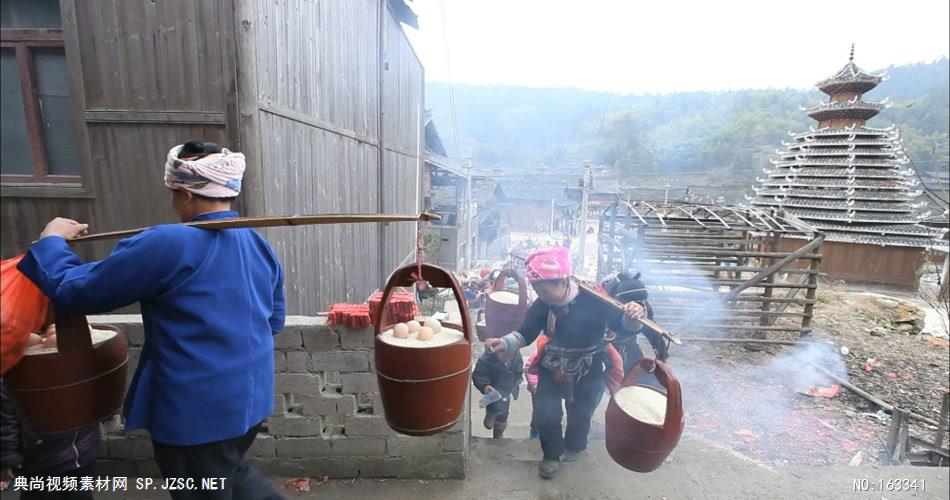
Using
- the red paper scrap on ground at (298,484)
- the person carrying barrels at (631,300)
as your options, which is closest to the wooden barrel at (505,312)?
the person carrying barrels at (631,300)

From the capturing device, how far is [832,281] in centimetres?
1711

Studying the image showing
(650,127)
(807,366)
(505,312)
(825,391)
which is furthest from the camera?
(650,127)

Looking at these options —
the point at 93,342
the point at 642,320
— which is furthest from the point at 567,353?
the point at 93,342

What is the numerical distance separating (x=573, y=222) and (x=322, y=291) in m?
23.2

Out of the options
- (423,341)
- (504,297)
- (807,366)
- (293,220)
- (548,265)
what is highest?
(293,220)

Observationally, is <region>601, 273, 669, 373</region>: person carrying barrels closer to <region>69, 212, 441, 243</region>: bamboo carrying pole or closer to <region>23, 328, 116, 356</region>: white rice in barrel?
<region>69, 212, 441, 243</region>: bamboo carrying pole

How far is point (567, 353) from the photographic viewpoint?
3551mm

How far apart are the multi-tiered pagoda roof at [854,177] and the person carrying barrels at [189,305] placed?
792 inches

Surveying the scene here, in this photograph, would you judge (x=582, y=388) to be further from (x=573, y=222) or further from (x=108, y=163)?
(x=573, y=222)

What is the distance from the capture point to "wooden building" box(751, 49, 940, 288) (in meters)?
16.6

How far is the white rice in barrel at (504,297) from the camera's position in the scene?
167 inches

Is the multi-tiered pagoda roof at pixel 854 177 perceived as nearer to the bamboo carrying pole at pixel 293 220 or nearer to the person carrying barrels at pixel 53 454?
the bamboo carrying pole at pixel 293 220

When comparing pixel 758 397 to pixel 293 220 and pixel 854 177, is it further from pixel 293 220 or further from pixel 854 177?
pixel 854 177

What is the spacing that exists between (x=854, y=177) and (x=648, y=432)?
2200cm
